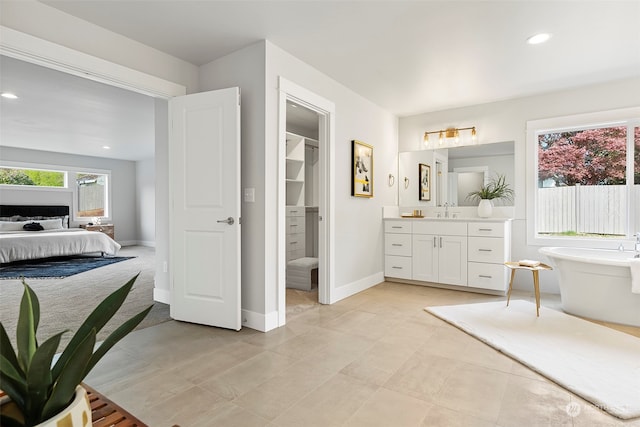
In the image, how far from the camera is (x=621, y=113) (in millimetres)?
3852

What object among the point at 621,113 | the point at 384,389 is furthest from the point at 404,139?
the point at 384,389

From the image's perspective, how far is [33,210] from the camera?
781 cm

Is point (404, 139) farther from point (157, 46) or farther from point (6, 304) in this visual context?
point (6, 304)

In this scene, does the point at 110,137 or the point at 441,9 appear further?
the point at 110,137

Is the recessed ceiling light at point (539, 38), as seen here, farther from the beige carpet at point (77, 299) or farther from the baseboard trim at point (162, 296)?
the baseboard trim at point (162, 296)

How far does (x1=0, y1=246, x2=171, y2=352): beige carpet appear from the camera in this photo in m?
3.11

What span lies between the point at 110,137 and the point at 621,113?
7830mm

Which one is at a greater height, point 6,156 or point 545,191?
point 6,156

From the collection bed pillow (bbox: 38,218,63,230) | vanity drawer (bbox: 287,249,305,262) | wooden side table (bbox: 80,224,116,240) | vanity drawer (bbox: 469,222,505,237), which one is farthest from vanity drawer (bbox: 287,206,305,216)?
wooden side table (bbox: 80,224,116,240)

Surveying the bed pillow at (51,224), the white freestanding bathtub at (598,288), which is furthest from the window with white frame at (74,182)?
the white freestanding bathtub at (598,288)

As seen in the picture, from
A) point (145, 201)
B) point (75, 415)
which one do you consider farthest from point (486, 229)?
point (145, 201)

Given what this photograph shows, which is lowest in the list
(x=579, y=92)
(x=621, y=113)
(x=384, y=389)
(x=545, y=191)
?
(x=384, y=389)

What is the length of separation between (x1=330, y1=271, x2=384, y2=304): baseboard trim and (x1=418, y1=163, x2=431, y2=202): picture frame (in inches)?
50.0

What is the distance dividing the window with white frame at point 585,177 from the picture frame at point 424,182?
1248 millimetres
